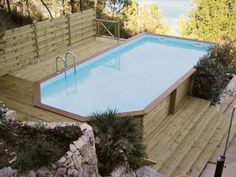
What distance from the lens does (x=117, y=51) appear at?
11.8m

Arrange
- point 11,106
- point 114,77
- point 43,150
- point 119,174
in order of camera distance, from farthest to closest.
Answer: point 114,77
point 11,106
point 119,174
point 43,150

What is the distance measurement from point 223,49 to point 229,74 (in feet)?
3.53

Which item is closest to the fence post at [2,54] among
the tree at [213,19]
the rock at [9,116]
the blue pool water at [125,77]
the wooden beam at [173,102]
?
the blue pool water at [125,77]

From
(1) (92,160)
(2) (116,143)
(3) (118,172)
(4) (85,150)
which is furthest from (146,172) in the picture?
(4) (85,150)

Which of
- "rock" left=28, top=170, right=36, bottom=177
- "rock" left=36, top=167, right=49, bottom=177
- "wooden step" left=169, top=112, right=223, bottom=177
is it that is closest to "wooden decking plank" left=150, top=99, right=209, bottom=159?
"wooden step" left=169, top=112, right=223, bottom=177

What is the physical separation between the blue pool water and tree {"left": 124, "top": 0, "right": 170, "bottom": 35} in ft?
3.20

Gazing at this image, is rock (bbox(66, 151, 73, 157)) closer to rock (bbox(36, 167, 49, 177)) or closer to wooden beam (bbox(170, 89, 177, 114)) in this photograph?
rock (bbox(36, 167, 49, 177))

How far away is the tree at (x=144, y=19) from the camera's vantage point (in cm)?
1397

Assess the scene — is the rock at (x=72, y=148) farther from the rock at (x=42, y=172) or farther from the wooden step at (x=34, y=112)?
the wooden step at (x=34, y=112)

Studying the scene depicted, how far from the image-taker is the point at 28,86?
8.20 m

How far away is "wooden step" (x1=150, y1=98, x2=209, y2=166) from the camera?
6.81 metres

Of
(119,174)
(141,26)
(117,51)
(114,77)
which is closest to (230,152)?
(119,174)

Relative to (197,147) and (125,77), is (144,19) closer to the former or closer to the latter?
(125,77)

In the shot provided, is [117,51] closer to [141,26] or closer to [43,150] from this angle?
[141,26]
